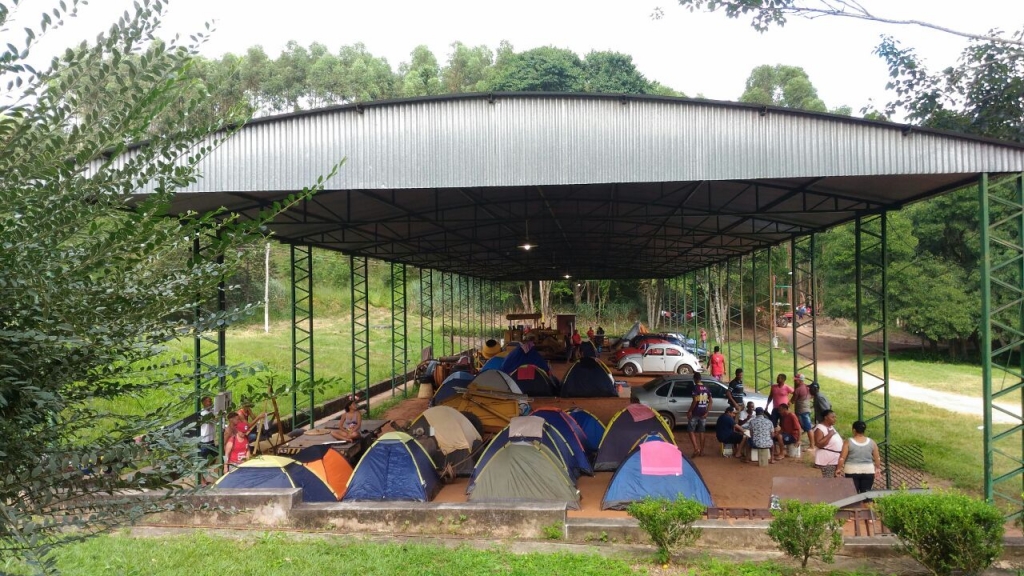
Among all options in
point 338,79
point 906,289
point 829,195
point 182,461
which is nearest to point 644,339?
point 906,289

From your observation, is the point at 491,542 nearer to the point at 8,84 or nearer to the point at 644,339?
the point at 8,84

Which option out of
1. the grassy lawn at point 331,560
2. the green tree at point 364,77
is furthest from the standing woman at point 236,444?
the green tree at point 364,77

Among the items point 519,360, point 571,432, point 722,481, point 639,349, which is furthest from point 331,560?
point 639,349

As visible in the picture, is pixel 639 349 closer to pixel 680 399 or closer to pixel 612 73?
pixel 680 399

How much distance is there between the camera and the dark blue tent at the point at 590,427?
472 inches

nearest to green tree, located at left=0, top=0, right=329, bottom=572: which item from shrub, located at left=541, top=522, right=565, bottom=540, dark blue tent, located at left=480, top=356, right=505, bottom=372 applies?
shrub, located at left=541, top=522, right=565, bottom=540

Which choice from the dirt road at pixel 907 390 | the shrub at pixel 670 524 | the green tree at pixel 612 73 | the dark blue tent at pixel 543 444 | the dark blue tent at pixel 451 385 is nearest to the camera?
the shrub at pixel 670 524

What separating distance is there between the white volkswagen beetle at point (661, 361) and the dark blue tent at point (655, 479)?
1524 centimetres

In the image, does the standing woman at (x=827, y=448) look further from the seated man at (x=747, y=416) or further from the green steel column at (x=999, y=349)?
the seated man at (x=747, y=416)

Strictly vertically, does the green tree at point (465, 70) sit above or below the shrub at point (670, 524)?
above

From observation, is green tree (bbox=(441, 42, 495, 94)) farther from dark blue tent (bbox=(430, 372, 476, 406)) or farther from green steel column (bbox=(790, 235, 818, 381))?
dark blue tent (bbox=(430, 372, 476, 406))

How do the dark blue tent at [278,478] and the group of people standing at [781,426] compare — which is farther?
the group of people standing at [781,426]

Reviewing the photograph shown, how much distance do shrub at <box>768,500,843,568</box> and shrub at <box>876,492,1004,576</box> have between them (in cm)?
60

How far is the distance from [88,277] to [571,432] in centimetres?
952
